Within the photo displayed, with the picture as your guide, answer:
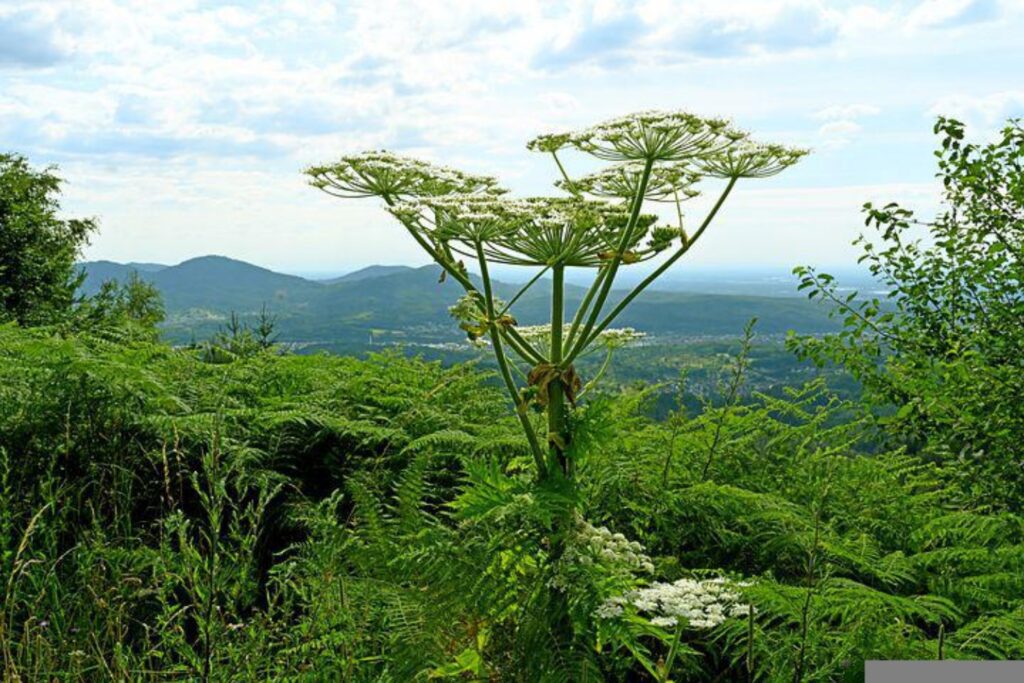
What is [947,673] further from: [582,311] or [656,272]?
[582,311]

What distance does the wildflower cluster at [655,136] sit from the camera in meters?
2.84

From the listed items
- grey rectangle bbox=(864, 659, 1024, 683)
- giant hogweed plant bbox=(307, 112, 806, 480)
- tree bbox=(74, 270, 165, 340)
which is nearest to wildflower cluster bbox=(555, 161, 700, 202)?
giant hogweed plant bbox=(307, 112, 806, 480)

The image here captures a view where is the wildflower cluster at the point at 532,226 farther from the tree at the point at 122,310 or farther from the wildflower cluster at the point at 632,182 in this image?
the tree at the point at 122,310

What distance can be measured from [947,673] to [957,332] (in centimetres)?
478

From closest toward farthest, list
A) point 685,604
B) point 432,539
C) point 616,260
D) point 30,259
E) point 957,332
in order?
point 685,604 → point 616,260 → point 432,539 → point 957,332 → point 30,259

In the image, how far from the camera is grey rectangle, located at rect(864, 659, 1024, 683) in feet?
5.57

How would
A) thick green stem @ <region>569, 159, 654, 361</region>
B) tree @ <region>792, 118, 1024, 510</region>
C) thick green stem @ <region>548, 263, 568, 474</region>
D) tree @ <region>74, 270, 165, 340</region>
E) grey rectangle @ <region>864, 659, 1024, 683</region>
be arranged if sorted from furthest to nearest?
tree @ <region>74, 270, 165, 340</region>, tree @ <region>792, 118, 1024, 510</region>, thick green stem @ <region>548, 263, 568, 474</region>, thick green stem @ <region>569, 159, 654, 361</region>, grey rectangle @ <region>864, 659, 1024, 683</region>

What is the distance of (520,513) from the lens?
9.77 ft

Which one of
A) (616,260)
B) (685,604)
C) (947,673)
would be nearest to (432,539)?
(685,604)

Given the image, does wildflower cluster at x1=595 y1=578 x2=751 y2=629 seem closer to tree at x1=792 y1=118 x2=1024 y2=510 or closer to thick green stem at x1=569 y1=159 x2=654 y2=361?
thick green stem at x1=569 y1=159 x2=654 y2=361

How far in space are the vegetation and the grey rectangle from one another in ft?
0.83

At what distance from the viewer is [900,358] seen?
6246 millimetres

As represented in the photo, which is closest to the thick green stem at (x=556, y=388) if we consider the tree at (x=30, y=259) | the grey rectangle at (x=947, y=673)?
the grey rectangle at (x=947, y=673)

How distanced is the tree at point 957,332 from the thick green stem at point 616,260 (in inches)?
101
